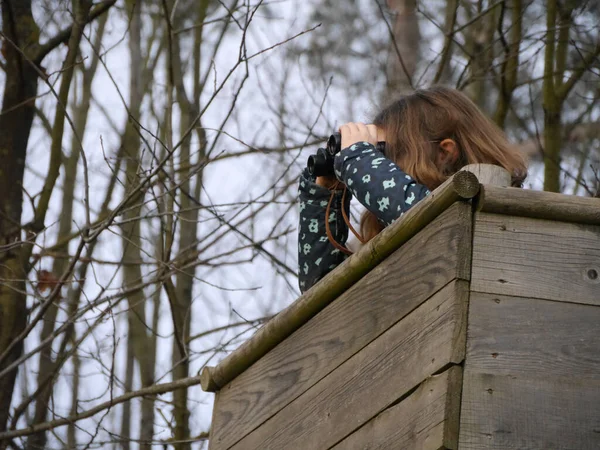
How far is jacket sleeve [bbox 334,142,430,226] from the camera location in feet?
7.06

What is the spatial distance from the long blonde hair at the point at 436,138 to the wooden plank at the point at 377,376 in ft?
2.23

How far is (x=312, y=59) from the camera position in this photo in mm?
7730

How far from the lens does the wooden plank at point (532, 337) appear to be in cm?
162

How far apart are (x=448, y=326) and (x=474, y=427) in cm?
18

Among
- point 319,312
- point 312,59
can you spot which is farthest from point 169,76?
point 312,59

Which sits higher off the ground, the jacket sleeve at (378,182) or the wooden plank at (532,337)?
the jacket sleeve at (378,182)

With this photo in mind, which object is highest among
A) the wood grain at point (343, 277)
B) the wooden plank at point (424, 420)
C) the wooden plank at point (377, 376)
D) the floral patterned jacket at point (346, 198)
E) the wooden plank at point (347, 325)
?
the floral patterned jacket at point (346, 198)

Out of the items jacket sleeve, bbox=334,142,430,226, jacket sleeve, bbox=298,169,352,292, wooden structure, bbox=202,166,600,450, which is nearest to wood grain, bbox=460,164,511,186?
wooden structure, bbox=202,166,600,450

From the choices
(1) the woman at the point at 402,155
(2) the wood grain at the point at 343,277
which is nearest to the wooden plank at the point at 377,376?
(2) the wood grain at the point at 343,277

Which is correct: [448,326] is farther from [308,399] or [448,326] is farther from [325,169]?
[325,169]

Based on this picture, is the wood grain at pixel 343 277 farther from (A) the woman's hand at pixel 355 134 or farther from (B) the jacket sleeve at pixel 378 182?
(A) the woman's hand at pixel 355 134

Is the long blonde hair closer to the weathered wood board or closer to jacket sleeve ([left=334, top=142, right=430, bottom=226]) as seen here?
jacket sleeve ([left=334, top=142, right=430, bottom=226])

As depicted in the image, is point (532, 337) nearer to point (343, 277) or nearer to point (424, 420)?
point (424, 420)

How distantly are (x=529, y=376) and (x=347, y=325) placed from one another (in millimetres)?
466
